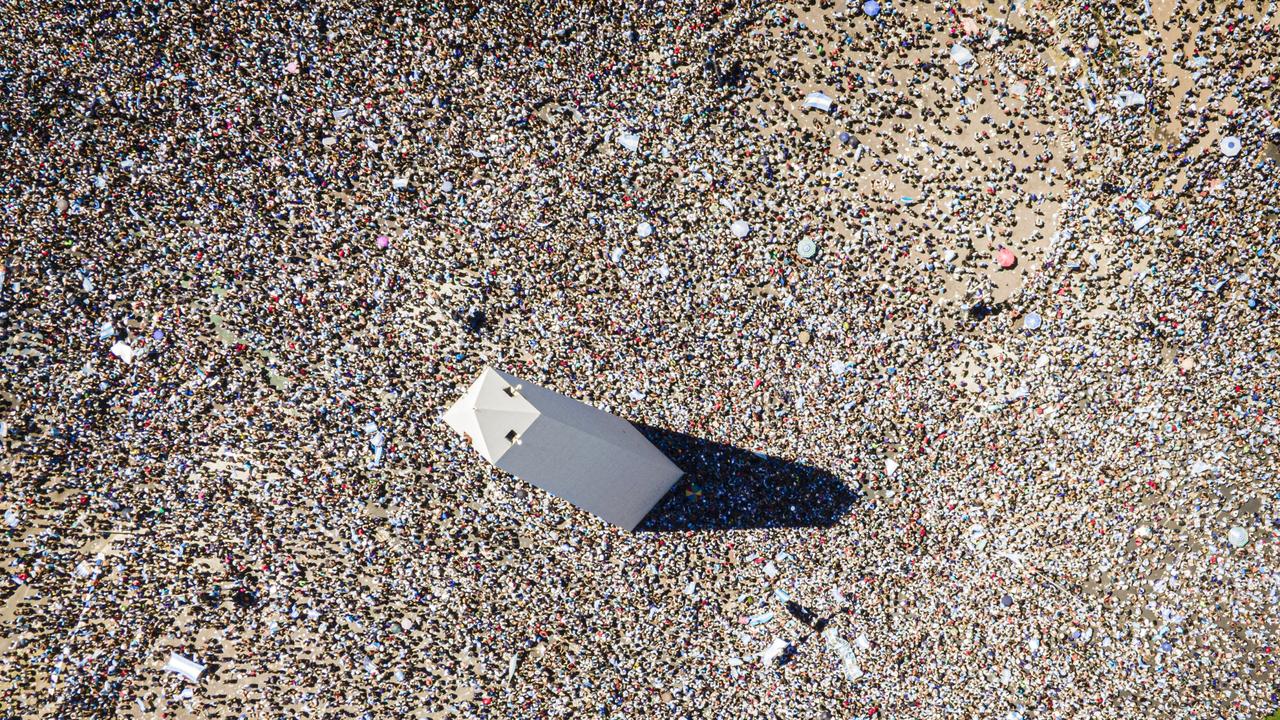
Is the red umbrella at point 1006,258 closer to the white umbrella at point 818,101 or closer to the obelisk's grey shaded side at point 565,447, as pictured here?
the white umbrella at point 818,101

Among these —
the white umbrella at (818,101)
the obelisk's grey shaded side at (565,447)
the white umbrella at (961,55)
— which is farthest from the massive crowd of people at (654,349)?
the obelisk's grey shaded side at (565,447)

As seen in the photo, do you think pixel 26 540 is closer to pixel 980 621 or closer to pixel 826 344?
pixel 826 344

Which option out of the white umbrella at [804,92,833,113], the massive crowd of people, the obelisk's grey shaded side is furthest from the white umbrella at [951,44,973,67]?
the obelisk's grey shaded side

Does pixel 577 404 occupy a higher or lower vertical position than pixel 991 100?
lower

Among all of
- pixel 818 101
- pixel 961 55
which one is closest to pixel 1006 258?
pixel 961 55

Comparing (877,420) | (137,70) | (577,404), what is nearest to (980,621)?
(877,420)

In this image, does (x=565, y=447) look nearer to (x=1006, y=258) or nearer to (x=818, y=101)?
(x=818, y=101)
